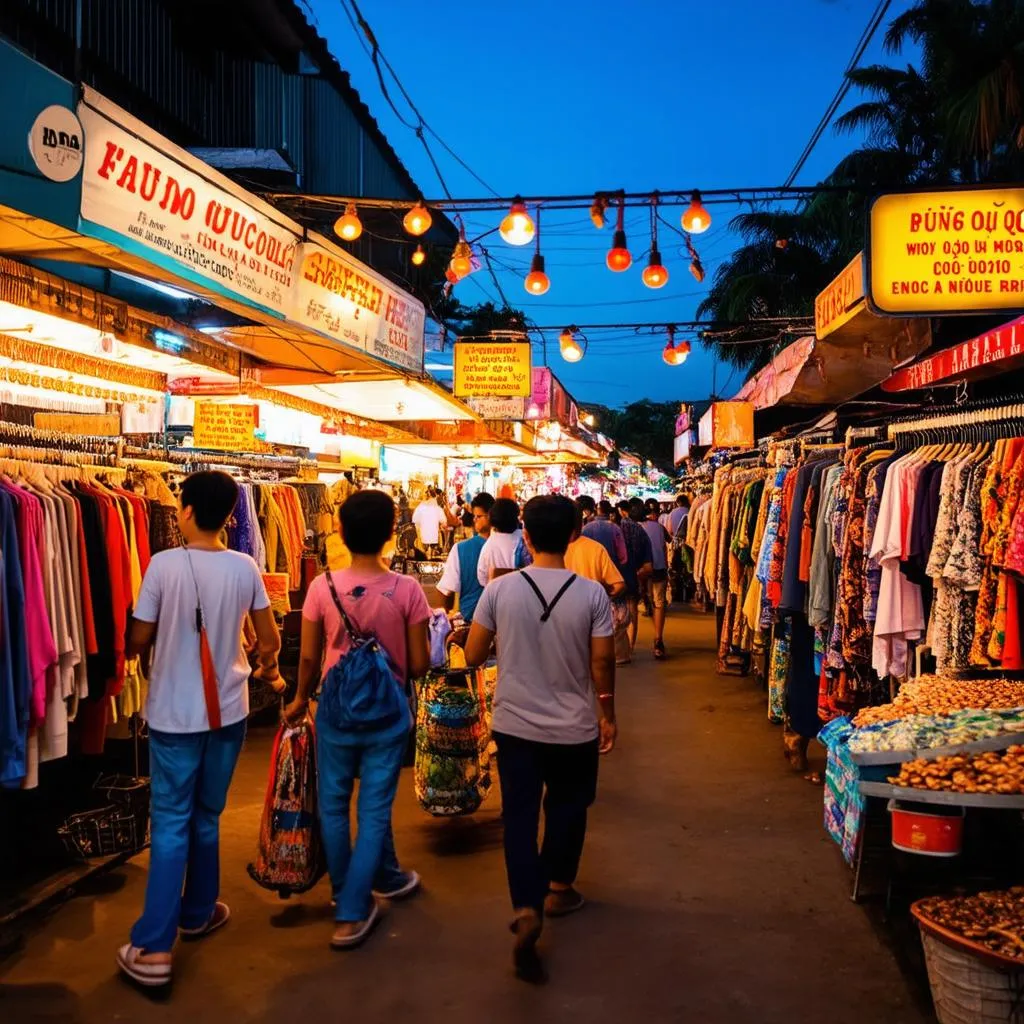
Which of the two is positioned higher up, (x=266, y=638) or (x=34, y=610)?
(x=34, y=610)

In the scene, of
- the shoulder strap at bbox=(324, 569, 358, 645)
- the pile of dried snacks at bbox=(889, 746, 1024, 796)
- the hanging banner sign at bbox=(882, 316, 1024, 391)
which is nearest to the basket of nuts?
the pile of dried snacks at bbox=(889, 746, 1024, 796)

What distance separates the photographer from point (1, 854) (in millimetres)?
5082

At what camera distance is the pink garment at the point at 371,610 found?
460cm

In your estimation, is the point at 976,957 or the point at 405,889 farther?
the point at 405,889

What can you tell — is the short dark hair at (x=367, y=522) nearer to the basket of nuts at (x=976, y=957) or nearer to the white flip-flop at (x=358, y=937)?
the white flip-flop at (x=358, y=937)

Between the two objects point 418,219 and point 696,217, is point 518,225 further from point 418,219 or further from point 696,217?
point 696,217

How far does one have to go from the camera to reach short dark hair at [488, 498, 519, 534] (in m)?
7.27

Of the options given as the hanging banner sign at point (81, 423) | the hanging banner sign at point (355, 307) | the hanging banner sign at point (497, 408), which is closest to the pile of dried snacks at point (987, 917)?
the hanging banner sign at point (355, 307)

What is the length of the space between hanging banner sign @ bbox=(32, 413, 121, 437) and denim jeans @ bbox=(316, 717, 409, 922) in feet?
15.9

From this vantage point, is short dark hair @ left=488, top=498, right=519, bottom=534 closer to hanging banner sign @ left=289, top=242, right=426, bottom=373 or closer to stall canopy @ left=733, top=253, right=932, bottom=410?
hanging banner sign @ left=289, top=242, right=426, bottom=373

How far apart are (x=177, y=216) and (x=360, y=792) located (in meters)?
3.35

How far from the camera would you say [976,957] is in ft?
11.7

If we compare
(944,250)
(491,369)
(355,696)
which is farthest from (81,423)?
(491,369)

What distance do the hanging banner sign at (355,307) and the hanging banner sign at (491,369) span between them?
4.98 m
